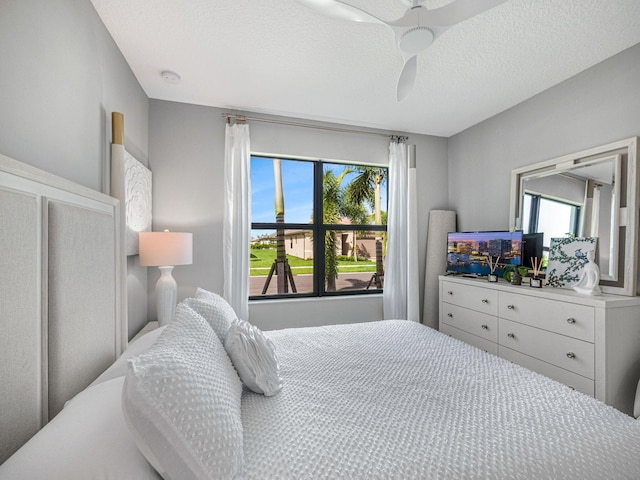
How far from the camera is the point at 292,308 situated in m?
3.13

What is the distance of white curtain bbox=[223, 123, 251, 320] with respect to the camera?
2855 mm

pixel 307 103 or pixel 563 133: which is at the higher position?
pixel 307 103

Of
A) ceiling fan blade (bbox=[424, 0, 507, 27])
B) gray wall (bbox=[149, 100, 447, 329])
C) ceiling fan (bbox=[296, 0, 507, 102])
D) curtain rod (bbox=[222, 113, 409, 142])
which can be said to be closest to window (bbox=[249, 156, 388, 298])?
gray wall (bbox=[149, 100, 447, 329])

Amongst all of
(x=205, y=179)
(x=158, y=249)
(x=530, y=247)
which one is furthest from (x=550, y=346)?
(x=205, y=179)

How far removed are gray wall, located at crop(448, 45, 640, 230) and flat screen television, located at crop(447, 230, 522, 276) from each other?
0.29m

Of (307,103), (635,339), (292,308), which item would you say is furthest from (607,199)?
(292,308)

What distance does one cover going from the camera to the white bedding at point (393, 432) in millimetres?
696

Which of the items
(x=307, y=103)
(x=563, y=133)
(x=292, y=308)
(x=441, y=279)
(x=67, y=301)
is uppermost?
(x=307, y=103)

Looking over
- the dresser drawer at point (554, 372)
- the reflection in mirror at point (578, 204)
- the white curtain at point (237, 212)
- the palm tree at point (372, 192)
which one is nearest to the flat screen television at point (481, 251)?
the reflection in mirror at point (578, 204)

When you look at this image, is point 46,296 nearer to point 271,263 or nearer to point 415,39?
point 415,39

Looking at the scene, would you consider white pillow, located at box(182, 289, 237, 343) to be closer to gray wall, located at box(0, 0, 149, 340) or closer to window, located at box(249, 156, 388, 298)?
gray wall, located at box(0, 0, 149, 340)

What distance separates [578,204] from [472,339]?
1.42 meters

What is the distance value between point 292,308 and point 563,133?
9.44ft

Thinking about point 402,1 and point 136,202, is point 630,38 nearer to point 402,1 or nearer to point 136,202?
point 402,1
